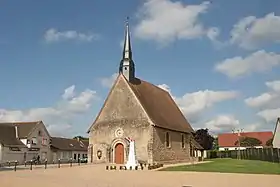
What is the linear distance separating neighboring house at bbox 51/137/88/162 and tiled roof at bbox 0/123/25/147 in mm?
8678

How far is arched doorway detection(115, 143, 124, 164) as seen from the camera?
36781mm

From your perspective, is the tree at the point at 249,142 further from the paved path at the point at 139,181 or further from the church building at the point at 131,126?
the paved path at the point at 139,181

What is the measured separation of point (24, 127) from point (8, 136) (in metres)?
4.39

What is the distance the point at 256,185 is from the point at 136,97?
22.7 metres

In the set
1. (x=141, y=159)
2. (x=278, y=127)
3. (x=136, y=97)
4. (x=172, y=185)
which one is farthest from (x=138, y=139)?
(x=278, y=127)

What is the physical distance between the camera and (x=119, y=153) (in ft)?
121

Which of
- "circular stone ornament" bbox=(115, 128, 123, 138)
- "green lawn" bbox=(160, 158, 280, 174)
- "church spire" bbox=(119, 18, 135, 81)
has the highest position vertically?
"church spire" bbox=(119, 18, 135, 81)

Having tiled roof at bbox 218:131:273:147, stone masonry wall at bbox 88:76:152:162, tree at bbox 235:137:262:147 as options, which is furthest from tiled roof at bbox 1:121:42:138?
tiled roof at bbox 218:131:273:147

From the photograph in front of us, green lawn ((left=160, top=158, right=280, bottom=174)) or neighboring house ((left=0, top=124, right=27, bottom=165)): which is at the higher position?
neighboring house ((left=0, top=124, right=27, bottom=165))

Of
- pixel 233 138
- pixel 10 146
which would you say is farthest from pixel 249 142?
pixel 10 146

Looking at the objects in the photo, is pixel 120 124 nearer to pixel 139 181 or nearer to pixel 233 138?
pixel 139 181

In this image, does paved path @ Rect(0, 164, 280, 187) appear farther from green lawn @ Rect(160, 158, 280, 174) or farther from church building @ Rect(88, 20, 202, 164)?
church building @ Rect(88, 20, 202, 164)

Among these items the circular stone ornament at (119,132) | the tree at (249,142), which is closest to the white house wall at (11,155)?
the circular stone ornament at (119,132)

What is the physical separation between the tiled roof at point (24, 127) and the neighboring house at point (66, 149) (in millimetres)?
6398
